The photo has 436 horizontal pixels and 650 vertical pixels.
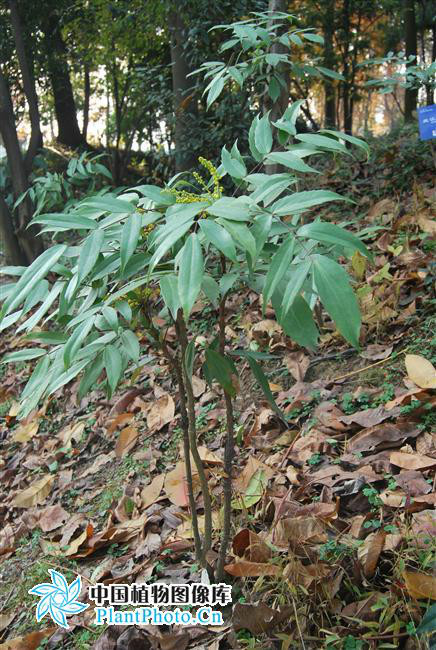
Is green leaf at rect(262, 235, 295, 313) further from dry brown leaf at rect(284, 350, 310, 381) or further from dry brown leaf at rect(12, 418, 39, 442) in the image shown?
dry brown leaf at rect(12, 418, 39, 442)

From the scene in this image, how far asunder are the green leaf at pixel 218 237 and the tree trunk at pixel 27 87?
4581 millimetres

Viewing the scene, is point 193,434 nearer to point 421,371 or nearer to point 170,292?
point 170,292

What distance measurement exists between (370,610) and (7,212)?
457 cm

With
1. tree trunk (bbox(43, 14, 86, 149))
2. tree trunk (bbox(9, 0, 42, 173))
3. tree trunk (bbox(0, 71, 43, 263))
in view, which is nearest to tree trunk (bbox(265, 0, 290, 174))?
tree trunk (bbox(0, 71, 43, 263))

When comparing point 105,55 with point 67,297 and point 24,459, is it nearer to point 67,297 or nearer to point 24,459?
point 24,459

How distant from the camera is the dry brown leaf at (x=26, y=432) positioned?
3.26m

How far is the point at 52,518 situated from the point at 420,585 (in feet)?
4.92

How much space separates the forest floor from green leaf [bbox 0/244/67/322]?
0.51 meters

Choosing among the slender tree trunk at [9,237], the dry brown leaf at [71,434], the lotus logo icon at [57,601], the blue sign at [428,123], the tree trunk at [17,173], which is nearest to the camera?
the lotus logo icon at [57,601]

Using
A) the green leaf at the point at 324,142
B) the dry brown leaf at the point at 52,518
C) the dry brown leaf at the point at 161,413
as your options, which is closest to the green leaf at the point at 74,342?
the green leaf at the point at 324,142

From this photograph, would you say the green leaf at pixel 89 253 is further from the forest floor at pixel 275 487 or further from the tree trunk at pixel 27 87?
the tree trunk at pixel 27 87

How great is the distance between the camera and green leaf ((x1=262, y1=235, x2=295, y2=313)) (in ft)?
3.18

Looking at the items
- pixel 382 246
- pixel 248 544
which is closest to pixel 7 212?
pixel 382 246

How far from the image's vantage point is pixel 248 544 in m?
1.73
